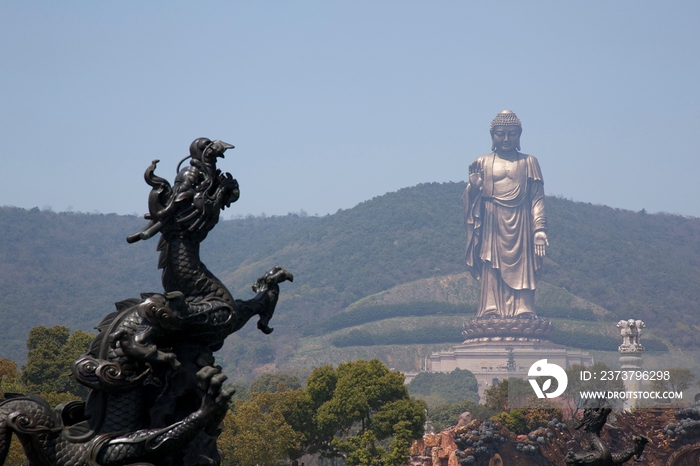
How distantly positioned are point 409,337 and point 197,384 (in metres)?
99.8

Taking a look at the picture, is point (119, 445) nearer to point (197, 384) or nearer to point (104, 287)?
point (197, 384)

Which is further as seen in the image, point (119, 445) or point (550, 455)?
point (550, 455)

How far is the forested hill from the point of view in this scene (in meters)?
119

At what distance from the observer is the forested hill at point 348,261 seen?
119 m

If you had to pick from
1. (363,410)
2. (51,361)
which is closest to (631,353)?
(363,410)

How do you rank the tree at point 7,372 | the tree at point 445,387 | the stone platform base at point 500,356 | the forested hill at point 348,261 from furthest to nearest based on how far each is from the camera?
the forested hill at point 348,261
the stone platform base at point 500,356
the tree at point 445,387
the tree at point 7,372

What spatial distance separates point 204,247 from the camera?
156250 mm

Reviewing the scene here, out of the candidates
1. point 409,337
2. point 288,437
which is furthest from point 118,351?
point 409,337

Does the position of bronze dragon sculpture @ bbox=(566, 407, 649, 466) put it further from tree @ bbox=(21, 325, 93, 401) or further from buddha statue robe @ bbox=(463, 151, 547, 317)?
buddha statue robe @ bbox=(463, 151, 547, 317)

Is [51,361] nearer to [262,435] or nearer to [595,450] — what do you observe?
[262,435]

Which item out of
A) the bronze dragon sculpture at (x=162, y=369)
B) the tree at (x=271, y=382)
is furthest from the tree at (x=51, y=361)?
the tree at (x=271, y=382)

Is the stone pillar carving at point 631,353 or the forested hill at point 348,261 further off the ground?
the forested hill at point 348,261

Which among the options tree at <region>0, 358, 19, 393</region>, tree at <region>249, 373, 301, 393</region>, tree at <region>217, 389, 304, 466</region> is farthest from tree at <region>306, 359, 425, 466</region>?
tree at <region>249, 373, 301, 393</region>

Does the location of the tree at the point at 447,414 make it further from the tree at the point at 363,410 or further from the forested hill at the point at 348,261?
the forested hill at the point at 348,261
